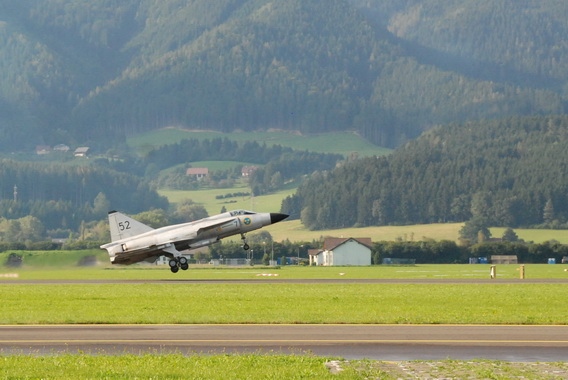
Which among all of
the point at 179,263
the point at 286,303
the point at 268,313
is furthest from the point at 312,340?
the point at 179,263

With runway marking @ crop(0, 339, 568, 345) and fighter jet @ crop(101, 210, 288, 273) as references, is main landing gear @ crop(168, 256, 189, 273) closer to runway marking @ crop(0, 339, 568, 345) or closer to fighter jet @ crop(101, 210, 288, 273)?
fighter jet @ crop(101, 210, 288, 273)

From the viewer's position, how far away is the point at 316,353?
32.6m

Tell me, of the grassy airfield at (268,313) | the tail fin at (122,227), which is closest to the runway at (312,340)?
the grassy airfield at (268,313)

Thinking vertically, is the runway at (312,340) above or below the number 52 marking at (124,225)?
below

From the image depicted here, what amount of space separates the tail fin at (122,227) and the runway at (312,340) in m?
48.6

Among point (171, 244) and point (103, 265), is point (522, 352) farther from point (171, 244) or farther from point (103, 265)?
point (103, 265)

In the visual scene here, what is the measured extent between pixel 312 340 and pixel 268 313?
11994mm

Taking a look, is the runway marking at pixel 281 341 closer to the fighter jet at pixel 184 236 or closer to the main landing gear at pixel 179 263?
the fighter jet at pixel 184 236

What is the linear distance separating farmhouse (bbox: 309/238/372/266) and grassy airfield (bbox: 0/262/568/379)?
98.2m

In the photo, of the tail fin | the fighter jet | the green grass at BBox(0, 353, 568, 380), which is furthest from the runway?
the tail fin

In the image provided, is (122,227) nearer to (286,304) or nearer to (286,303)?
(286,303)

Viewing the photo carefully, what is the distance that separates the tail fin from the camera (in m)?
91.1

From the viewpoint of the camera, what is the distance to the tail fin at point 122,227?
9112 cm

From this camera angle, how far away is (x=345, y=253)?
178 m
